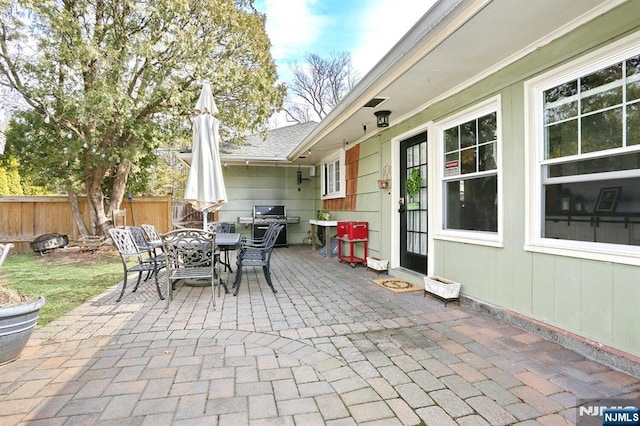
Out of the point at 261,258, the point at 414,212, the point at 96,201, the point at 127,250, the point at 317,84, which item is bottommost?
the point at 261,258

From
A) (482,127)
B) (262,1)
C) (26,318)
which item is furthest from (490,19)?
(262,1)

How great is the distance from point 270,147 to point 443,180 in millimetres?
6290

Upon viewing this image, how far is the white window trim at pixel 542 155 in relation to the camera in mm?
2221

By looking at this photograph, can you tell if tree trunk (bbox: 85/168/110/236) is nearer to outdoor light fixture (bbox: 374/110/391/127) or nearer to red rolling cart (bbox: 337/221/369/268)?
red rolling cart (bbox: 337/221/369/268)

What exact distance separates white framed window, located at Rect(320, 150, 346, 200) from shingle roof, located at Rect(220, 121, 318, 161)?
1157 mm

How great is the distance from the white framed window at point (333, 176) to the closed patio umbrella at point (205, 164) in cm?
340

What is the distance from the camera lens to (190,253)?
3842 millimetres

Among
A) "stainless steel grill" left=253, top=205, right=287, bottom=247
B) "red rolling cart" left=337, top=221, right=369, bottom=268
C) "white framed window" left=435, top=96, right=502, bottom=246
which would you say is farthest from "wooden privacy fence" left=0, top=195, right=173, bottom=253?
"white framed window" left=435, top=96, right=502, bottom=246

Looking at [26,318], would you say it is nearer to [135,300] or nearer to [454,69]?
[135,300]

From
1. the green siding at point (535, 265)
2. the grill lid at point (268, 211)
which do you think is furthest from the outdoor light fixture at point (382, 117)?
the grill lid at point (268, 211)

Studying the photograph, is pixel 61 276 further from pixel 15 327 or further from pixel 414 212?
pixel 414 212

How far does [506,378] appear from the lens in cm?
211

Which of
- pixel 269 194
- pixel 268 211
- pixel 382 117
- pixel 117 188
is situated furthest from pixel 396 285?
pixel 117 188

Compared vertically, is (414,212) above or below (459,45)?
below
